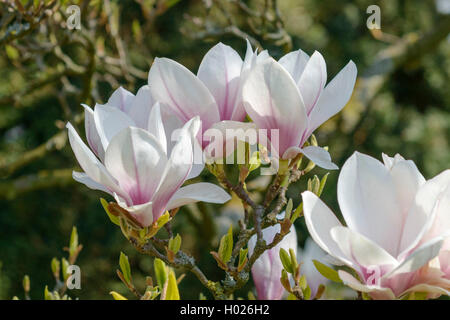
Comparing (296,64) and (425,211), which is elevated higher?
(296,64)

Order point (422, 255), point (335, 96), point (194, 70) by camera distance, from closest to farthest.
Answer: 1. point (422, 255)
2. point (335, 96)
3. point (194, 70)

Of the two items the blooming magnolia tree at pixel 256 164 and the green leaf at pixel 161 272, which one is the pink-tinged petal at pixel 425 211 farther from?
the green leaf at pixel 161 272

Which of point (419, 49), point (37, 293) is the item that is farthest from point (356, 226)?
point (37, 293)

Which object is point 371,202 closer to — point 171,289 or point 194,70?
point 171,289

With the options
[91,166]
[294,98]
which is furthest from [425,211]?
[91,166]

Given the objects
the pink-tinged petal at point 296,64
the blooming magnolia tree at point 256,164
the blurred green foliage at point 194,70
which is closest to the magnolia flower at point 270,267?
the blooming magnolia tree at point 256,164
